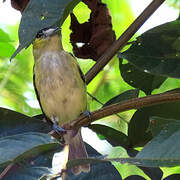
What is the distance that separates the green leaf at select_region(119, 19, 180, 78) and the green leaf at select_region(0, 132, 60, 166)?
1.25 feet

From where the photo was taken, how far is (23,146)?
92 centimetres

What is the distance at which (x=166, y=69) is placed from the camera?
1192 mm

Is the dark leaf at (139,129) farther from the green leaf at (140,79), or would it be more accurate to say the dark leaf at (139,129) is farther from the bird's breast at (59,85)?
the bird's breast at (59,85)

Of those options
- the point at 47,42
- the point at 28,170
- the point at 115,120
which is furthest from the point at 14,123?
the point at 47,42

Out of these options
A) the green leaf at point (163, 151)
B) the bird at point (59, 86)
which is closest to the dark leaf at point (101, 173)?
the green leaf at point (163, 151)

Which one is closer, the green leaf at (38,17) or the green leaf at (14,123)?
the green leaf at (38,17)

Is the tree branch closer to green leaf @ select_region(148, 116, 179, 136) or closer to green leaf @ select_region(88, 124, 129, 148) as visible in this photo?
green leaf @ select_region(148, 116, 179, 136)

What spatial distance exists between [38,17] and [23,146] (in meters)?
0.38

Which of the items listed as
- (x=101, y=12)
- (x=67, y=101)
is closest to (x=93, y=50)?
(x=101, y=12)

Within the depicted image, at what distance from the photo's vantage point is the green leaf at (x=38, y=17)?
3.53 feet

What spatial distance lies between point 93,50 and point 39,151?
753mm

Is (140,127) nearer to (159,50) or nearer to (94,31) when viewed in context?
(159,50)

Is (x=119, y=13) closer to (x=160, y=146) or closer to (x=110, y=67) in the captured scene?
(x=110, y=67)

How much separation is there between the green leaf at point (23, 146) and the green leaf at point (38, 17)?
0.77 ft
